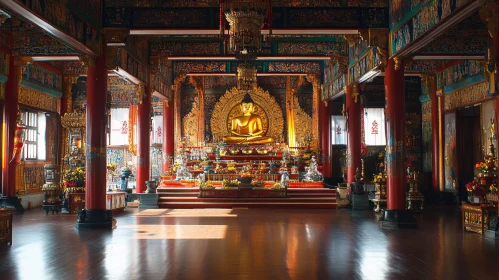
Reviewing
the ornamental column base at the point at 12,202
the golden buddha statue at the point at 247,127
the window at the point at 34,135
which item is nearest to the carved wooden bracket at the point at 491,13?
the ornamental column base at the point at 12,202

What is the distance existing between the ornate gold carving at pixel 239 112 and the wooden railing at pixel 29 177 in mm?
8004

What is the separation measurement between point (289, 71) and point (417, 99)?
5393mm

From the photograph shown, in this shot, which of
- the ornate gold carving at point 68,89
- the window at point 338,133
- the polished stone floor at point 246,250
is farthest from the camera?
the window at point 338,133

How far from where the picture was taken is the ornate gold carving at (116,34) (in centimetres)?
1112

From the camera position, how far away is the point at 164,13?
36.7ft

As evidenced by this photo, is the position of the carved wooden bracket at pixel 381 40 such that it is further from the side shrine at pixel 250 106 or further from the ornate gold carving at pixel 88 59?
the ornate gold carving at pixel 88 59

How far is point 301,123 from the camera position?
2281cm

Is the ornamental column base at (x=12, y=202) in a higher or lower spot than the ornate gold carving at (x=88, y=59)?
lower

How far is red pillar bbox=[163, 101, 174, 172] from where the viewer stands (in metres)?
20.5

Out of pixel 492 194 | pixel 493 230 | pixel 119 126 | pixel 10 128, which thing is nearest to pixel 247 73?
pixel 10 128

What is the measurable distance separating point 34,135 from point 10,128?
12.1 ft

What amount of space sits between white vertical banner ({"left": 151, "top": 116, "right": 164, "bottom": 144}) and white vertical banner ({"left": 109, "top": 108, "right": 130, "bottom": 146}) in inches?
44.4

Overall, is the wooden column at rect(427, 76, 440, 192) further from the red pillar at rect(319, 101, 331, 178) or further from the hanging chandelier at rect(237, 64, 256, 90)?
the hanging chandelier at rect(237, 64, 256, 90)

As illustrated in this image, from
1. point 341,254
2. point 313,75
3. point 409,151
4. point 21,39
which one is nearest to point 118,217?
point 21,39
